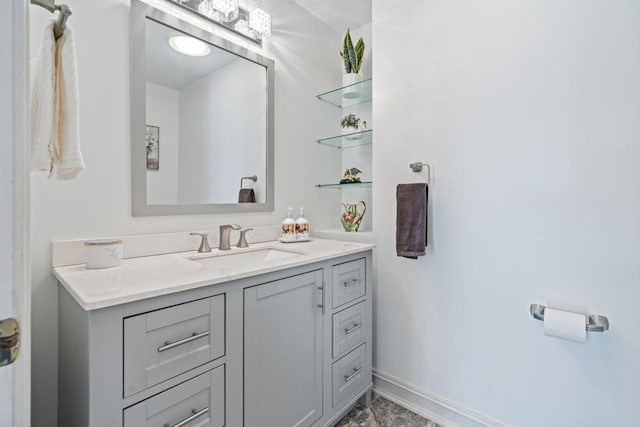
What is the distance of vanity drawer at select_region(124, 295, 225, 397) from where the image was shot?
79 cm

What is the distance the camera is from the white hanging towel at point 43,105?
0.75 m

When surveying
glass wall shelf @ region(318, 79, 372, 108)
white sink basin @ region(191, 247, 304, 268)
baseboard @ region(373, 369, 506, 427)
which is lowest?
baseboard @ region(373, 369, 506, 427)

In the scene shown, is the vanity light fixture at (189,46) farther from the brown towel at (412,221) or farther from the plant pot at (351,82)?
the brown towel at (412,221)

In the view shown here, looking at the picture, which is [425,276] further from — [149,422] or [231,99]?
[231,99]

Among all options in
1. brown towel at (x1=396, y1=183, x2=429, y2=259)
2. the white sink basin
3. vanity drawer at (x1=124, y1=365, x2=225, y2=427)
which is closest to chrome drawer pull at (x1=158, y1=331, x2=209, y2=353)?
vanity drawer at (x1=124, y1=365, x2=225, y2=427)

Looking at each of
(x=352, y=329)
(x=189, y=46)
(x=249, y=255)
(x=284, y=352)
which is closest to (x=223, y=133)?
(x=189, y=46)

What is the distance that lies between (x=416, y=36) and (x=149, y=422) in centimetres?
200

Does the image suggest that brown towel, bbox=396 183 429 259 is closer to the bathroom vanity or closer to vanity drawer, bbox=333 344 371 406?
the bathroom vanity

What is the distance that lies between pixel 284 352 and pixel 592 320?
3.88 feet

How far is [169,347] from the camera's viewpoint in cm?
84

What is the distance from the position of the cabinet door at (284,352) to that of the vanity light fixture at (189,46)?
1213 mm

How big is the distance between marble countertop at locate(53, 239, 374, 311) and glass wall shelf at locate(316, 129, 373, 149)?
1.03 meters

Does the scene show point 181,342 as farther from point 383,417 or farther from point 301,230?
point 383,417

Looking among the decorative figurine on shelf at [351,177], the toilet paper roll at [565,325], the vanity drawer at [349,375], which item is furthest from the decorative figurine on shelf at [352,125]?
the toilet paper roll at [565,325]
